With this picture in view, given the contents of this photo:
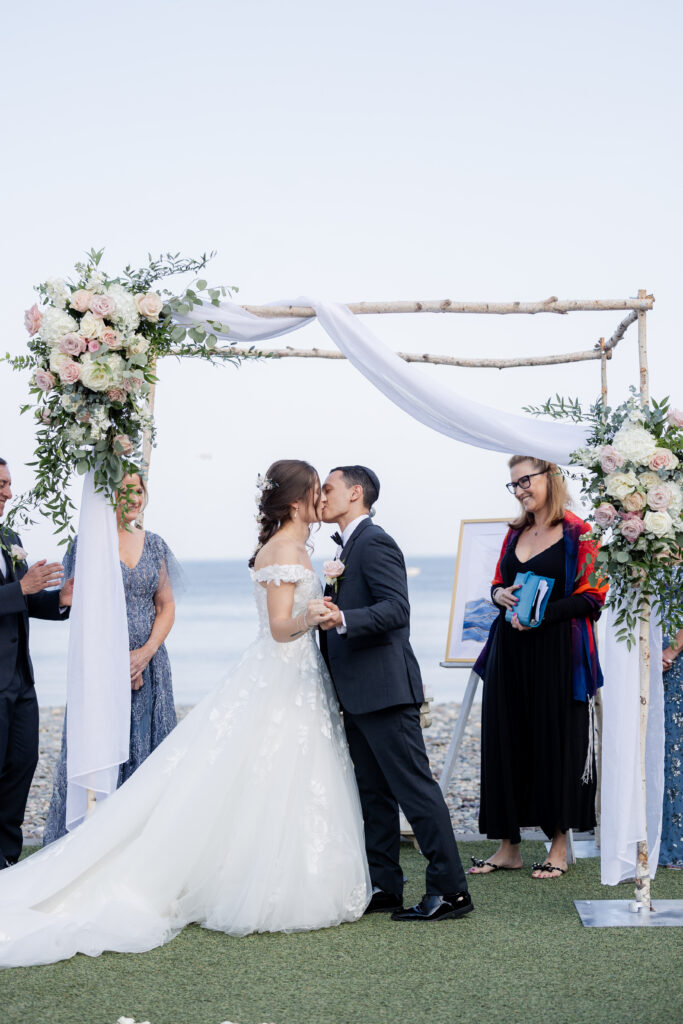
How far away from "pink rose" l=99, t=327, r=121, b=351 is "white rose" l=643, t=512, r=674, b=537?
2141 mm

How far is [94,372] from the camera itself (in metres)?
3.91

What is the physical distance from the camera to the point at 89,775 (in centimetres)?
421

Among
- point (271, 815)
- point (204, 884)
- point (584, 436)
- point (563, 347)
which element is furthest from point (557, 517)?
point (204, 884)

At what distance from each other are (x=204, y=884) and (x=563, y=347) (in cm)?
379

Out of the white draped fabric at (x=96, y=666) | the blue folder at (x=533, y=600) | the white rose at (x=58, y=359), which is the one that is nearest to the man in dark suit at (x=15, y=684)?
the white draped fabric at (x=96, y=666)

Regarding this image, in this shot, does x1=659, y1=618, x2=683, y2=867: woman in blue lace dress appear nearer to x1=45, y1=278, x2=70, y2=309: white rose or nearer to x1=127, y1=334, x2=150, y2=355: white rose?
x1=127, y1=334, x2=150, y2=355: white rose

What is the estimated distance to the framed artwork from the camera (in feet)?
20.6

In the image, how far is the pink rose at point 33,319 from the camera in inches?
159

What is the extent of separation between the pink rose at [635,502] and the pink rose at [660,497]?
0.03 meters

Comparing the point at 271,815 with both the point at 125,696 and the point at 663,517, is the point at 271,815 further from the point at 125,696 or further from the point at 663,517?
the point at 663,517

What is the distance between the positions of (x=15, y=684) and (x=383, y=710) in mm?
1917

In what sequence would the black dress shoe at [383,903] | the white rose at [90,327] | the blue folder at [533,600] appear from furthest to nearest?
the blue folder at [533,600] → the black dress shoe at [383,903] → the white rose at [90,327]

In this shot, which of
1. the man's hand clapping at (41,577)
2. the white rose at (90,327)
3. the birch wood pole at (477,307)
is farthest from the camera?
the man's hand clapping at (41,577)

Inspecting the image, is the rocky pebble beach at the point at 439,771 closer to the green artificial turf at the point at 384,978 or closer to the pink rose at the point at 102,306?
the green artificial turf at the point at 384,978
